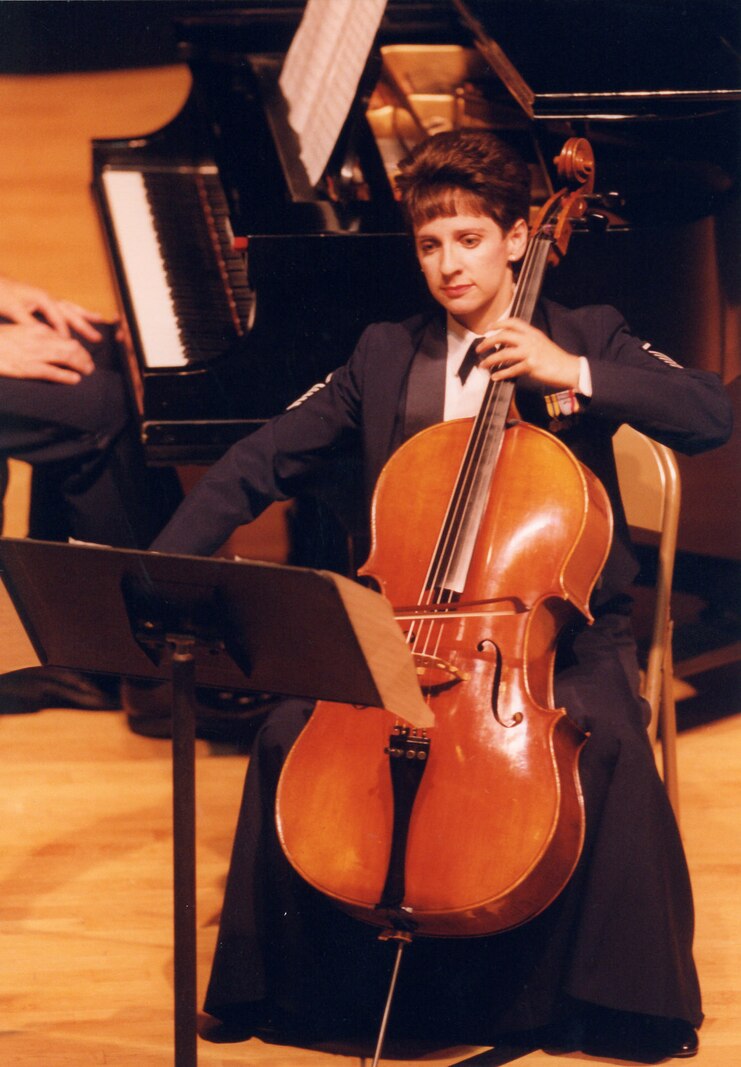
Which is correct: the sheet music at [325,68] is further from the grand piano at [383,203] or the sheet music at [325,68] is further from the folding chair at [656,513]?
the folding chair at [656,513]

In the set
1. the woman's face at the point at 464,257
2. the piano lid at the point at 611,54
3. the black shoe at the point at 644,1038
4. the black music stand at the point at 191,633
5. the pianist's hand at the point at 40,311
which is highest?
the piano lid at the point at 611,54

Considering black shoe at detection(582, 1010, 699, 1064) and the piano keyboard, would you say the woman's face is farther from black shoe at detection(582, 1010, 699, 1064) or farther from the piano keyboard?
black shoe at detection(582, 1010, 699, 1064)

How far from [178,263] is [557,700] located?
4.57 ft

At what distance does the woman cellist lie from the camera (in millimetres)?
1975

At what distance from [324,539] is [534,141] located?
2.92 ft

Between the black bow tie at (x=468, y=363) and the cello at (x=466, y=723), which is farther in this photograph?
the black bow tie at (x=468, y=363)

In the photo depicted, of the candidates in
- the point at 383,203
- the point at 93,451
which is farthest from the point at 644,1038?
the point at 383,203

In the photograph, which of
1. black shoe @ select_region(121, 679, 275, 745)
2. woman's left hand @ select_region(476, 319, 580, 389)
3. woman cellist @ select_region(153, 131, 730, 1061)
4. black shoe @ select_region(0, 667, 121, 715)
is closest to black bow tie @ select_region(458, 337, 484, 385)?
woman cellist @ select_region(153, 131, 730, 1061)

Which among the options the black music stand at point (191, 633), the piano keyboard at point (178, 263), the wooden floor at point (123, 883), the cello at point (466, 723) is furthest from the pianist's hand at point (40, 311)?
the black music stand at point (191, 633)

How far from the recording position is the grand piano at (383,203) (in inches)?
102

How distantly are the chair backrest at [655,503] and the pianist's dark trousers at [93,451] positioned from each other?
1.00 m

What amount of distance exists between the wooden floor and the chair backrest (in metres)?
0.44

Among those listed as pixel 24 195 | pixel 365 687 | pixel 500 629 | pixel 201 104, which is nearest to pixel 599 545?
pixel 500 629

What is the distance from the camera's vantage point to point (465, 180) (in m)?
2.18
